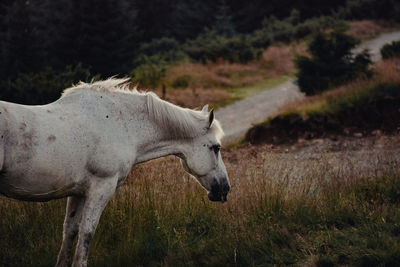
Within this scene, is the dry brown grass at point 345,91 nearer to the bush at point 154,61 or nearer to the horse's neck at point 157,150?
the bush at point 154,61

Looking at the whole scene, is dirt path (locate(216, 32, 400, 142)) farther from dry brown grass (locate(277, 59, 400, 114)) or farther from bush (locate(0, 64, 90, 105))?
bush (locate(0, 64, 90, 105))

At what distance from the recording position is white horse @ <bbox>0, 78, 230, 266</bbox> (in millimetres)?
3338

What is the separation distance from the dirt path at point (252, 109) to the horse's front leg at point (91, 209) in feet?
25.3

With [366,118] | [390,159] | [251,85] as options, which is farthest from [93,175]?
[251,85]

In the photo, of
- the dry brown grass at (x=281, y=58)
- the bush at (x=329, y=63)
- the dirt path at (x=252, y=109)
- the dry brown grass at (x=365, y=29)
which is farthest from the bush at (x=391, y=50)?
the dry brown grass at (x=365, y=29)

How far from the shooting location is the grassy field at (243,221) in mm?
4125

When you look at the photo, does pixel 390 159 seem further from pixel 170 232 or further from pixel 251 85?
pixel 251 85

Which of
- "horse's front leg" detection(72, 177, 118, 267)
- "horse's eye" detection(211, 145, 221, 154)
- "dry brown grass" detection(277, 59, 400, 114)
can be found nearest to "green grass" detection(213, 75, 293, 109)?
"dry brown grass" detection(277, 59, 400, 114)

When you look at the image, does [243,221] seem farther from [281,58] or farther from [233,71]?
[281,58]

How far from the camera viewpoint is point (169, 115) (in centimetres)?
430

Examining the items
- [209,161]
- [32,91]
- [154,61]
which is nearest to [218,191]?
[209,161]

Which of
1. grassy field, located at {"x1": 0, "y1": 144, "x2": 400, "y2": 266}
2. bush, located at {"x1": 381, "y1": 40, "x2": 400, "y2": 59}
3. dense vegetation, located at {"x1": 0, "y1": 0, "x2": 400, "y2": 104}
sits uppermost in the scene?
dense vegetation, located at {"x1": 0, "y1": 0, "x2": 400, "y2": 104}

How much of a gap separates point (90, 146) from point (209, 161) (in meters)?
1.38

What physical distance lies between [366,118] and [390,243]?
23.6 feet
